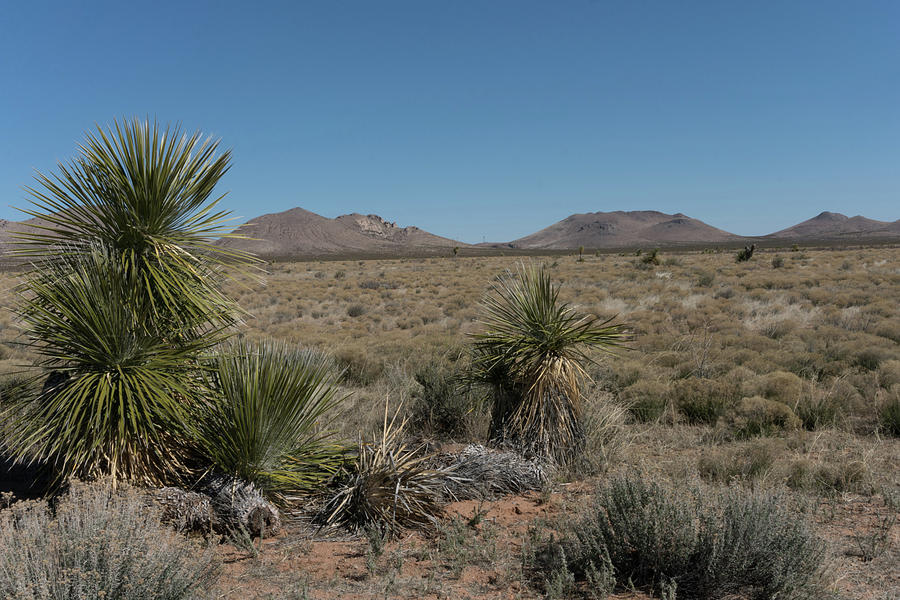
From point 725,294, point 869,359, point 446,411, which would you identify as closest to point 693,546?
point 446,411

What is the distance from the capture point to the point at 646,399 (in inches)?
330

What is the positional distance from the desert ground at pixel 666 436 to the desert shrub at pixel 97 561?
0.64m

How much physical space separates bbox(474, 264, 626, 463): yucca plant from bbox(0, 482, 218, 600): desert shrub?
3.64m

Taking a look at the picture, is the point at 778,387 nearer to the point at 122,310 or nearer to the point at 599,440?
the point at 599,440

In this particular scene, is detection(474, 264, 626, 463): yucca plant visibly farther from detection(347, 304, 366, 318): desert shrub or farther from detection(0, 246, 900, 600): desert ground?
detection(347, 304, 366, 318): desert shrub

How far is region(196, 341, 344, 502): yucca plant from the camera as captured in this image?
15.0 ft

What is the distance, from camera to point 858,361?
33.4 ft

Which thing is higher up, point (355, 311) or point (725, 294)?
point (725, 294)

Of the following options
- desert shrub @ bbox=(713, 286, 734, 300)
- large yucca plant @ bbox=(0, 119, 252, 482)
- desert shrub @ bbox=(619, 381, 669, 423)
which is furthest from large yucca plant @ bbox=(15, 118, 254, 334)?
desert shrub @ bbox=(713, 286, 734, 300)

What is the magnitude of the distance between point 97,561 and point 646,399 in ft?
24.5

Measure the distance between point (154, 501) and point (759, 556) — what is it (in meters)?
4.50

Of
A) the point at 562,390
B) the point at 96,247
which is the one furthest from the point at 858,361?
the point at 96,247

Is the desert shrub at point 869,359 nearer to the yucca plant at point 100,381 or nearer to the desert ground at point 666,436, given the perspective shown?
the desert ground at point 666,436

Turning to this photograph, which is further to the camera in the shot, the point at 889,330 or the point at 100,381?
the point at 889,330
